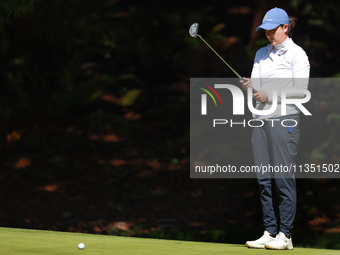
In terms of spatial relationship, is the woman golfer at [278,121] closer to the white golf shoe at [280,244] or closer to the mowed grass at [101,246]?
the white golf shoe at [280,244]

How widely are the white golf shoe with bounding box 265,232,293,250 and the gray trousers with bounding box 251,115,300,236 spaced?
0.06 meters

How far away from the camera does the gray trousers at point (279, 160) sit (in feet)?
19.2

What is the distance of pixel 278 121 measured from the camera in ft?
19.1

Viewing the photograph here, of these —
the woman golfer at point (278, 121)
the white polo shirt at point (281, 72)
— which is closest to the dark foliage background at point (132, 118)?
the woman golfer at point (278, 121)

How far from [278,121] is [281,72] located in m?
0.43

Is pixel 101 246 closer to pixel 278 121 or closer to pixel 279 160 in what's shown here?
pixel 279 160

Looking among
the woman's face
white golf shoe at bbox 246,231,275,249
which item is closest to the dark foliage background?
white golf shoe at bbox 246,231,275,249

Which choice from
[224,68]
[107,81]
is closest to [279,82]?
[224,68]

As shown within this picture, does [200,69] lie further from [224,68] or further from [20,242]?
[20,242]

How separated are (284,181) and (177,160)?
7959 millimetres

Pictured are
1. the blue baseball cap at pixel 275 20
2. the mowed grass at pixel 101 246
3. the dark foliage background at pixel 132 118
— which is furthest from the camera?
the dark foliage background at pixel 132 118

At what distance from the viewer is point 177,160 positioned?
1380 cm

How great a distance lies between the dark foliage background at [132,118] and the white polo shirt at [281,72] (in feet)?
16.4

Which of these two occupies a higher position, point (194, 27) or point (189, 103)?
point (189, 103)
